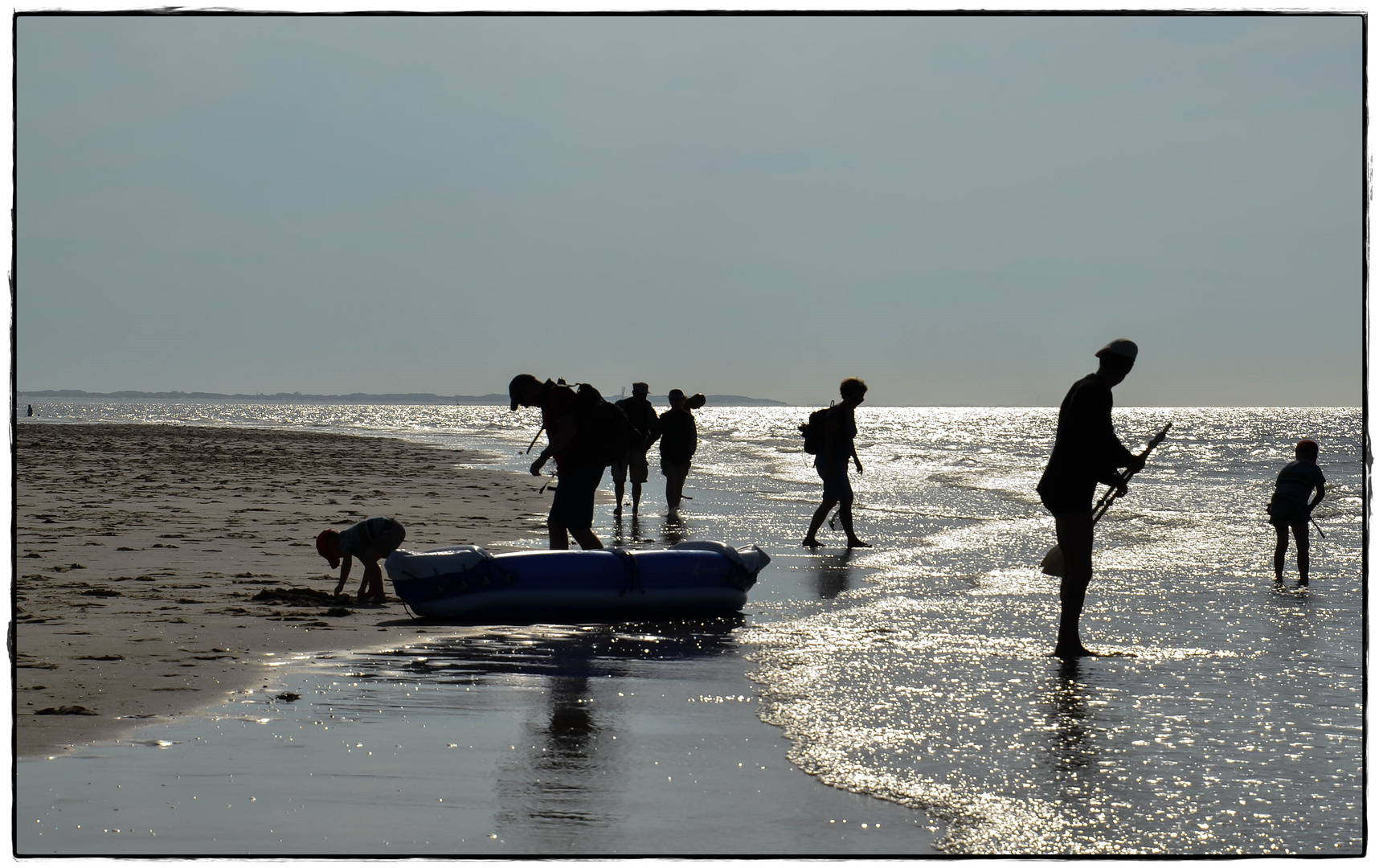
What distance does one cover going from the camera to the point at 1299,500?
10.7 metres

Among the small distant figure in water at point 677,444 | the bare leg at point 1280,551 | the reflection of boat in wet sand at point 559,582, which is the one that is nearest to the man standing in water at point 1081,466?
the reflection of boat in wet sand at point 559,582

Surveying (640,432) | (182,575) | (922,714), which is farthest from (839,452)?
(922,714)

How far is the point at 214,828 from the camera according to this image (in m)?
3.68

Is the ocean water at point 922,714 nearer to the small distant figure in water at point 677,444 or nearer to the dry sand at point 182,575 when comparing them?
the dry sand at point 182,575

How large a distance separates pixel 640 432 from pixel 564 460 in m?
4.57

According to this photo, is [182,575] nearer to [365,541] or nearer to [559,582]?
[365,541]

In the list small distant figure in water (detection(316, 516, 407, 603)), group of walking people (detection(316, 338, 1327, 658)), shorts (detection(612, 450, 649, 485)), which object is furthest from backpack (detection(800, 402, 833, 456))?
small distant figure in water (detection(316, 516, 407, 603))

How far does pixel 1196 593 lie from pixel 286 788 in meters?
7.98

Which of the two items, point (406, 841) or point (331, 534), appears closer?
point (406, 841)

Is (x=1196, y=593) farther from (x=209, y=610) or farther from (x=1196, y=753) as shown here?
Result: (x=209, y=610)

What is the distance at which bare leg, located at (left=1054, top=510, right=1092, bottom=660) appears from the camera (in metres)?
6.79

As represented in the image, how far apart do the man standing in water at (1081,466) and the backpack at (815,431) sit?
17.6 ft

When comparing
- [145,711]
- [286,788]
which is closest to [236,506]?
[145,711]

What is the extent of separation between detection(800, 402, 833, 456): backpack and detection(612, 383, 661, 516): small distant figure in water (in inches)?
70.5
